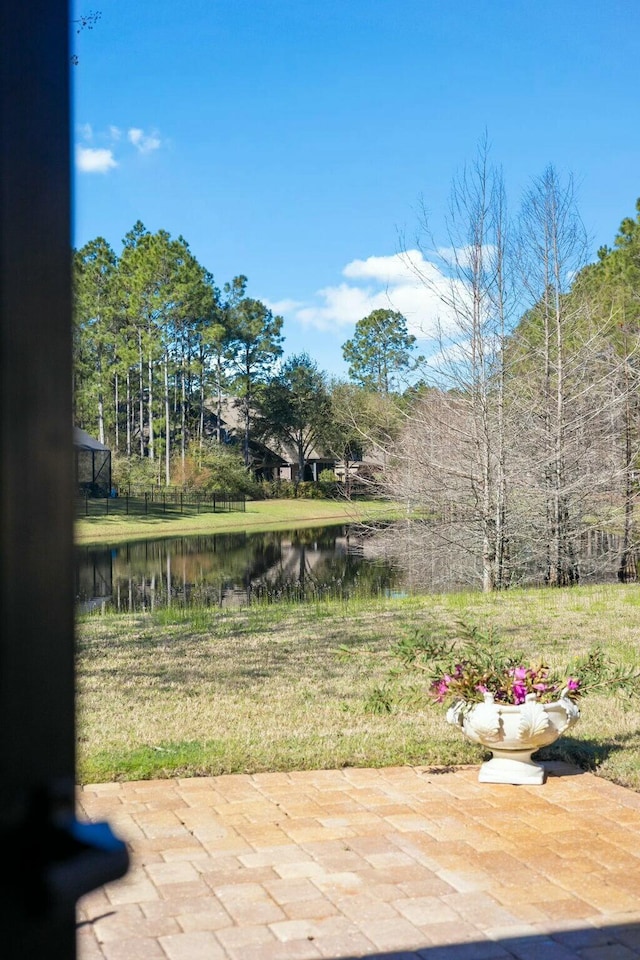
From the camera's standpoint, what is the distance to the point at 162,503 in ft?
118

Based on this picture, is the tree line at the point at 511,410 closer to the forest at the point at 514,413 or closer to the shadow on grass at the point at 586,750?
the forest at the point at 514,413

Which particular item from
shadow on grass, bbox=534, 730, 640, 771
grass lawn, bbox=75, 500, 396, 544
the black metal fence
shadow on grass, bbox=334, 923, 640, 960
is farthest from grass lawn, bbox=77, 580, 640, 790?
the black metal fence

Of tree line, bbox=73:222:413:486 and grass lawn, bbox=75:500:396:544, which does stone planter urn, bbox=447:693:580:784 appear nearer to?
grass lawn, bbox=75:500:396:544

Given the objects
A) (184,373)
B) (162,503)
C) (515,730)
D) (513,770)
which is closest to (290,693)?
(513,770)

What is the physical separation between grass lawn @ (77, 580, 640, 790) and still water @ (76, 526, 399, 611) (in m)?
3.29

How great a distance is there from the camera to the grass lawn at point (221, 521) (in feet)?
96.1

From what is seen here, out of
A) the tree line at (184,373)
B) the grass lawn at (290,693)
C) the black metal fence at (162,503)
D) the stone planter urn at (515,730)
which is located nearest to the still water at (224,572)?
the grass lawn at (290,693)

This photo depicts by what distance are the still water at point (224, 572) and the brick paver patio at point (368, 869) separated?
8599 mm

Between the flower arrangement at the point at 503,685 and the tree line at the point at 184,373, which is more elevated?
the tree line at the point at 184,373

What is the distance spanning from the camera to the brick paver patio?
112 inches

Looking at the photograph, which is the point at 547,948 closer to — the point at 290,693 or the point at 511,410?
the point at 290,693

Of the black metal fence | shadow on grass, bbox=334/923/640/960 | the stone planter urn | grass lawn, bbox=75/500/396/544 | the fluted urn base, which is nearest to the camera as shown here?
shadow on grass, bbox=334/923/640/960

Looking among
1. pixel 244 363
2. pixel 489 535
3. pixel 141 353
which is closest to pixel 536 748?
pixel 489 535

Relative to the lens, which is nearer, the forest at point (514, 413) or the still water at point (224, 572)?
the forest at point (514, 413)
